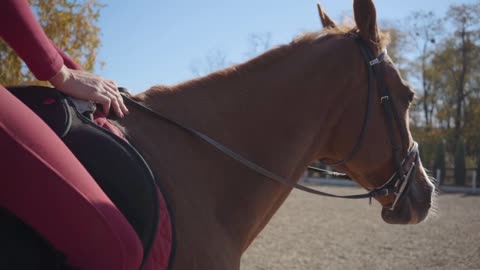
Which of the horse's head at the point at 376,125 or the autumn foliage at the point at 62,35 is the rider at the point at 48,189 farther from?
the autumn foliage at the point at 62,35

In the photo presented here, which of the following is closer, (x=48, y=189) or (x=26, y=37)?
(x=48, y=189)

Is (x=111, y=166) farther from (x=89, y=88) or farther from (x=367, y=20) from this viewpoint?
(x=367, y=20)

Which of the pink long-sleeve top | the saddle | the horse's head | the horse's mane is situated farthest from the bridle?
the pink long-sleeve top

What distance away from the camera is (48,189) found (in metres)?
1.36

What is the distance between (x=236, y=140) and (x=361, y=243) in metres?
8.18

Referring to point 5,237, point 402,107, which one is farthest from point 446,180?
point 5,237

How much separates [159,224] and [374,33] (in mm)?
1817

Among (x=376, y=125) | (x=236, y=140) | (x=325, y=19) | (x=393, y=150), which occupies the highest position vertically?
(x=325, y=19)

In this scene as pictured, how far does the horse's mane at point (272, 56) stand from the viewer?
2373 millimetres

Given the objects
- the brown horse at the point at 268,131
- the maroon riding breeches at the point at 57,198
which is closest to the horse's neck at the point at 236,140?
the brown horse at the point at 268,131

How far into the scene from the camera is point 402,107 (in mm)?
2568

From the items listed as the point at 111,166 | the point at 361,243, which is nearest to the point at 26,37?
the point at 111,166

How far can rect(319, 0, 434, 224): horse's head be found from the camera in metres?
2.50

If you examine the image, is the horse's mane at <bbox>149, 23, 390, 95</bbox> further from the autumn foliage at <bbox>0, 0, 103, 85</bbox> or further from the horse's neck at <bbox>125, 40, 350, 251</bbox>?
the autumn foliage at <bbox>0, 0, 103, 85</bbox>
